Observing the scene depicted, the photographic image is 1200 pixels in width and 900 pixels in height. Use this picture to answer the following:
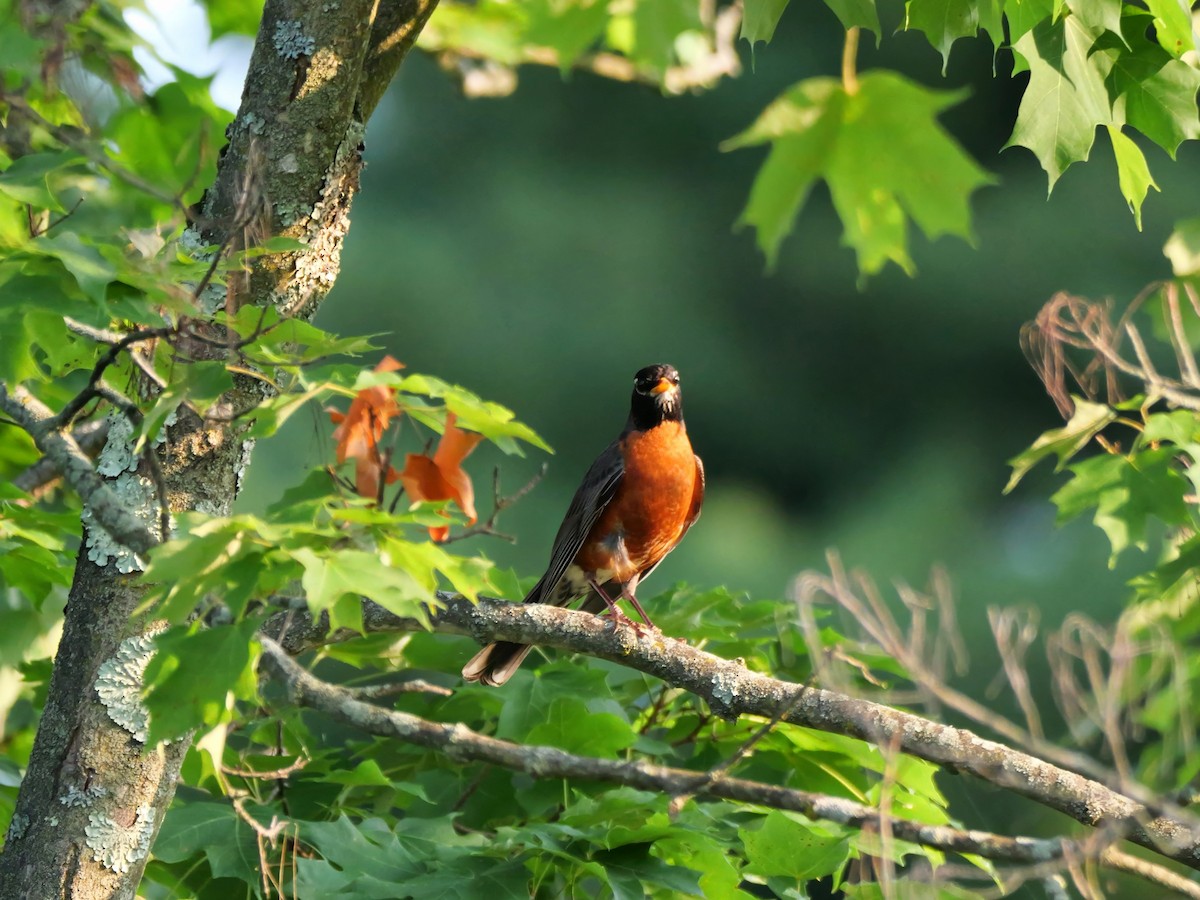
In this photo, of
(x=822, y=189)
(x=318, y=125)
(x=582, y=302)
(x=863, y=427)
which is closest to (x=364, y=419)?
(x=318, y=125)

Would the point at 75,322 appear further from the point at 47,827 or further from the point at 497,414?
the point at 47,827

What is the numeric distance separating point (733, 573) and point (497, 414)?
4.40m

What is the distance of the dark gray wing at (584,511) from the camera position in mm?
3639

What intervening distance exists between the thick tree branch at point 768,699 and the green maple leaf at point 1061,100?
86 centimetres

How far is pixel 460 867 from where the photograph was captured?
1857 mm

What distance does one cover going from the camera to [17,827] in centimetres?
188

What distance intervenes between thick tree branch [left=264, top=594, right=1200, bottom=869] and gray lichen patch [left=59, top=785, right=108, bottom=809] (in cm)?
34

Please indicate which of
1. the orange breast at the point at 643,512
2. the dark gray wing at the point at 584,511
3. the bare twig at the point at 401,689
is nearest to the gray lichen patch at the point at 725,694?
the bare twig at the point at 401,689

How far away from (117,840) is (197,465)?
0.57 metres

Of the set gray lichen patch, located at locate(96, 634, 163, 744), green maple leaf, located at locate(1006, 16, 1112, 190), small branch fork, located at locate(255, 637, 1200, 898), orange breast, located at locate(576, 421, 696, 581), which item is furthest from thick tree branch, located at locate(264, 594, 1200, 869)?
orange breast, located at locate(576, 421, 696, 581)

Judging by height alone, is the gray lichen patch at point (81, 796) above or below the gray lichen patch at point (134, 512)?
below

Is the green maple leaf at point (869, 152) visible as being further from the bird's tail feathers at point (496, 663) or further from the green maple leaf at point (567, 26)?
the bird's tail feathers at point (496, 663)

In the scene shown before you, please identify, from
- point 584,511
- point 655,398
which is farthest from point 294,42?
point 655,398

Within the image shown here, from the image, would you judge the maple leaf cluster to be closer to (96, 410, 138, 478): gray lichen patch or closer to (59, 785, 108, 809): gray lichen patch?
(96, 410, 138, 478): gray lichen patch
